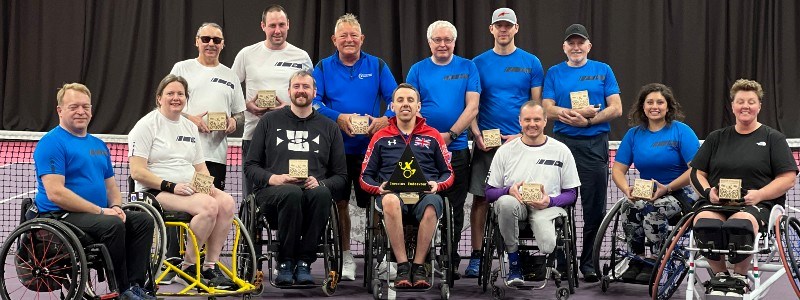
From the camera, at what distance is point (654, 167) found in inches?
249

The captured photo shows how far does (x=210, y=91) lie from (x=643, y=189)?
2805 millimetres

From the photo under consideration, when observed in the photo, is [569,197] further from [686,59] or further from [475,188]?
[686,59]

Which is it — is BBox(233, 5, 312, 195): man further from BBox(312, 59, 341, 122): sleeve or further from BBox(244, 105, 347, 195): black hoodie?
BBox(244, 105, 347, 195): black hoodie

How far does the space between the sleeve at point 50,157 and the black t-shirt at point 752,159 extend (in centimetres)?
347

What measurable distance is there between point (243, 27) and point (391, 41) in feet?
6.75

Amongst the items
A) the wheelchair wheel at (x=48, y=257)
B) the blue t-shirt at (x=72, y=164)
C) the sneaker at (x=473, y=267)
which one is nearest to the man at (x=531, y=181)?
the sneaker at (x=473, y=267)

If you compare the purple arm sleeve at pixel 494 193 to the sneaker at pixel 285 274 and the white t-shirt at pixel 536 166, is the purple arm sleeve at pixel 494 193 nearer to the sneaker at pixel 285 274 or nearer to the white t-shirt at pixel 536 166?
the white t-shirt at pixel 536 166

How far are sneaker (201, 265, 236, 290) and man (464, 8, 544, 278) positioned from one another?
175 centimetres

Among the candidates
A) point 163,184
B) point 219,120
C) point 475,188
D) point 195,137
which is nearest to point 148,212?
point 163,184

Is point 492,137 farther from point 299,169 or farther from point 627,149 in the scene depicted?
point 299,169

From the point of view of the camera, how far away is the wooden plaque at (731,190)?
5.52m

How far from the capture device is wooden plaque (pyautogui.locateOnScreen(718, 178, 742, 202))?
5523mm

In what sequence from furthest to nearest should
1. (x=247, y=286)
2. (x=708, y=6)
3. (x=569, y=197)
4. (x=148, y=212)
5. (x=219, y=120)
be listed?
(x=708, y=6) < (x=219, y=120) < (x=569, y=197) < (x=247, y=286) < (x=148, y=212)

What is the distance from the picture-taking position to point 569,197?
6105mm
